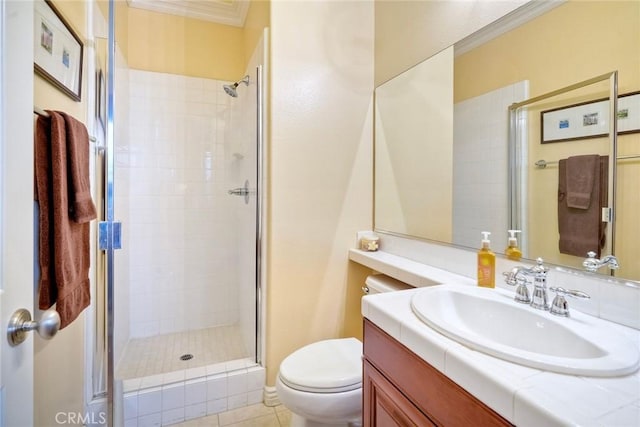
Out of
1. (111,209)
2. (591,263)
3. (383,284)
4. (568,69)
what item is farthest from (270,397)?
(568,69)

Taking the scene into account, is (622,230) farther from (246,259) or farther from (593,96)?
(246,259)

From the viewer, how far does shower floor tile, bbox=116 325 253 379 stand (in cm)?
192

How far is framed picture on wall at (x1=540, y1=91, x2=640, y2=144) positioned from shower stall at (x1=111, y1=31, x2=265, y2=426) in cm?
145

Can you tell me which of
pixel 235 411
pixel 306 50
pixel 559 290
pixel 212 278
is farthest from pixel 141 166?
pixel 559 290

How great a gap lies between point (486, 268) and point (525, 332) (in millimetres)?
291

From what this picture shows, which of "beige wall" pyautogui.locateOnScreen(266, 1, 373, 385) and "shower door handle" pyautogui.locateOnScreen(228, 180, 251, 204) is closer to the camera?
"beige wall" pyautogui.locateOnScreen(266, 1, 373, 385)

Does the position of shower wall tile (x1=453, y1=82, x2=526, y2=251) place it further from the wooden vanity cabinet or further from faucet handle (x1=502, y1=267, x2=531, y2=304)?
the wooden vanity cabinet

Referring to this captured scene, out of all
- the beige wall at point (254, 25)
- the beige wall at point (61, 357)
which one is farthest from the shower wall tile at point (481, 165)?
the beige wall at point (61, 357)

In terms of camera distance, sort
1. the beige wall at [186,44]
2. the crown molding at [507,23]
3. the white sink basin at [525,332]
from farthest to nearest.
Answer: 1. the beige wall at [186,44]
2. the crown molding at [507,23]
3. the white sink basin at [525,332]

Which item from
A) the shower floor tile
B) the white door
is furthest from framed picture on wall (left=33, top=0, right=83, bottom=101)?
the shower floor tile

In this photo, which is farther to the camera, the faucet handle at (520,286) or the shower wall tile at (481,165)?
the shower wall tile at (481,165)

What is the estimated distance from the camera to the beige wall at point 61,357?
101 centimetres

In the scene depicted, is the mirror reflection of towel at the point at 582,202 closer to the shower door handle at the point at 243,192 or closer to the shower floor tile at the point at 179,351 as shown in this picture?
the shower door handle at the point at 243,192

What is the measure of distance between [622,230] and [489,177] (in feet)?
1.64
